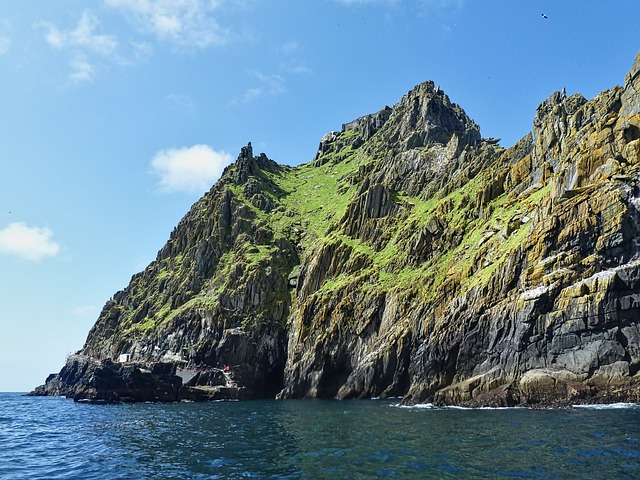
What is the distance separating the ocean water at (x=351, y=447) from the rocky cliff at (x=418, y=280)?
45.4 ft

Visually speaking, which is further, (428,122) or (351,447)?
(428,122)

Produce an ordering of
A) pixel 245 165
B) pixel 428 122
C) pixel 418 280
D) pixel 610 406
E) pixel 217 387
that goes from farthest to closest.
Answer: pixel 245 165 < pixel 428 122 < pixel 217 387 < pixel 418 280 < pixel 610 406

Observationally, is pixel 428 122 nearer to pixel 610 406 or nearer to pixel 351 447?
pixel 610 406

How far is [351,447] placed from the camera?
33781 mm

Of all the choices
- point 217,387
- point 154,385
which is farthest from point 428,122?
point 154,385

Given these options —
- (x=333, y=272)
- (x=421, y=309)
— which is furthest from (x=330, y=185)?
(x=421, y=309)

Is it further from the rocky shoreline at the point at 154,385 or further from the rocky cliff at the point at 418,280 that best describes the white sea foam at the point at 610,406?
the rocky shoreline at the point at 154,385

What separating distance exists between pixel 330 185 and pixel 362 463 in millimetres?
166991

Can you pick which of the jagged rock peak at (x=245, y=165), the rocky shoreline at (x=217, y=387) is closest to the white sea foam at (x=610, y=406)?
the rocky shoreline at (x=217, y=387)

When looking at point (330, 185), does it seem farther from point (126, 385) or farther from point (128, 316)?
point (126, 385)

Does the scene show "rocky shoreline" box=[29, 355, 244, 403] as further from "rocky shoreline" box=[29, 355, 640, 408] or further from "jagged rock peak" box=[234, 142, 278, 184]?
"jagged rock peak" box=[234, 142, 278, 184]

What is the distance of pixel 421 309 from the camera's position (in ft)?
281

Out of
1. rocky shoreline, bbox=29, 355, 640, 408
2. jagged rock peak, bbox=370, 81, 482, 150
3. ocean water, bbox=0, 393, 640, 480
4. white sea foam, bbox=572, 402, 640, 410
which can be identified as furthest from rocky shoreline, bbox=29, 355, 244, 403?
jagged rock peak, bbox=370, 81, 482, 150

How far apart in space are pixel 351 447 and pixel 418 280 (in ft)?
212
